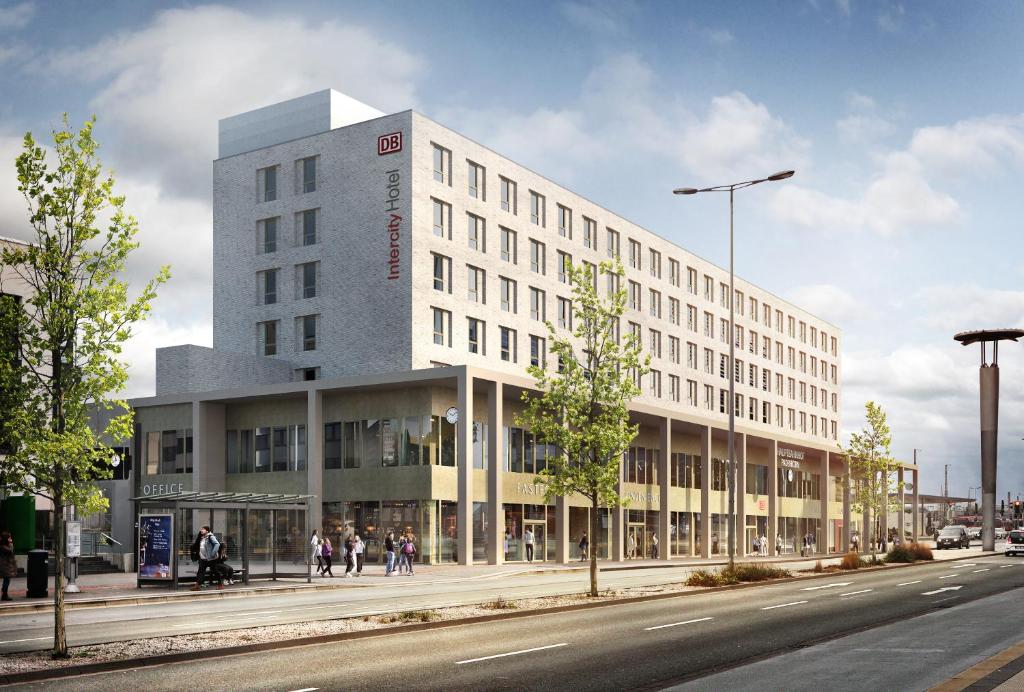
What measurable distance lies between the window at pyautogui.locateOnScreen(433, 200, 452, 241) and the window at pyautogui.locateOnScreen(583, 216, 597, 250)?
13951 mm

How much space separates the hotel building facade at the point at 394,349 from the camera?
176ft

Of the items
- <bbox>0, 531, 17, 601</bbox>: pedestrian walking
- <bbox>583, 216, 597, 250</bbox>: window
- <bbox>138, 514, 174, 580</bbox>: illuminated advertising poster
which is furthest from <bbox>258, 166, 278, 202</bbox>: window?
<bbox>0, 531, 17, 601</bbox>: pedestrian walking

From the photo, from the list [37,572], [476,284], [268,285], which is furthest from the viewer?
[268,285]

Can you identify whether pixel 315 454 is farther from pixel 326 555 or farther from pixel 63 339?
pixel 63 339

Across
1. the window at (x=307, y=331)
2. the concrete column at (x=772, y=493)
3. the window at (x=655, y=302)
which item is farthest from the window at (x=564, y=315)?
the concrete column at (x=772, y=493)

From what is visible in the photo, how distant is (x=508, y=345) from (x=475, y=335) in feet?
10.8

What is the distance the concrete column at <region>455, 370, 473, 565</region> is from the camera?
5166cm

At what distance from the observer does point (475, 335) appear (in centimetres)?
6184

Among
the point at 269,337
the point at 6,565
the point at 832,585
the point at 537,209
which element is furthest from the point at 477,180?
the point at 6,565

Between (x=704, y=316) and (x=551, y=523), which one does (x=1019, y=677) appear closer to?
(x=551, y=523)

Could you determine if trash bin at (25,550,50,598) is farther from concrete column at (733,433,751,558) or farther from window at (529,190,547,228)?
concrete column at (733,433,751,558)

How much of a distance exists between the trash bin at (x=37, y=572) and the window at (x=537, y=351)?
39242 mm

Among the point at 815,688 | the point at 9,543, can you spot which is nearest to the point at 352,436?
the point at 9,543

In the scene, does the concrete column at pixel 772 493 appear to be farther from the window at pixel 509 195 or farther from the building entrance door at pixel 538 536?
the building entrance door at pixel 538 536
